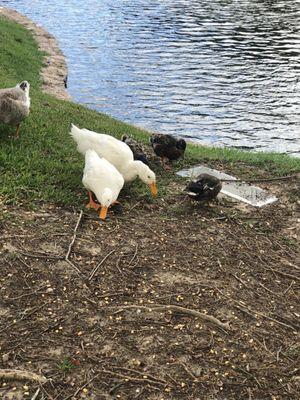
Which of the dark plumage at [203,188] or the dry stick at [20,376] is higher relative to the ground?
the dry stick at [20,376]

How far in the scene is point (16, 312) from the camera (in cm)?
505

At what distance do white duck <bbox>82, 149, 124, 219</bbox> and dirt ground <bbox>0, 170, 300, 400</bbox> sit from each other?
0.26 meters

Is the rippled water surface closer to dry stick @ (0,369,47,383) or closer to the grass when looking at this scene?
the grass

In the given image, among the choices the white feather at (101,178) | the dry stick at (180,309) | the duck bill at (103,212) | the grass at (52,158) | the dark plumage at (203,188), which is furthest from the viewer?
the dark plumage at (203,188)

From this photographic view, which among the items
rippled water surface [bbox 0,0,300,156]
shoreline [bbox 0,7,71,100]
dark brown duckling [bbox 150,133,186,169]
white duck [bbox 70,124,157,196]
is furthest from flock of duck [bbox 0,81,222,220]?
rippled water surface [bbox 0,0,300,156]

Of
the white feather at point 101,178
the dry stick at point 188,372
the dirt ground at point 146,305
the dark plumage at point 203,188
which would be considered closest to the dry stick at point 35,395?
the dirt ground at point 146,305

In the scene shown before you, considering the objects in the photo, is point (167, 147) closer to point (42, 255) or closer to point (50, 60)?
point (42, 255)

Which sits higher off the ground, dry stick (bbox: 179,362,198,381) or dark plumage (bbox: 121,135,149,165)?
dark plumage (bbox: 121,135,149,165)

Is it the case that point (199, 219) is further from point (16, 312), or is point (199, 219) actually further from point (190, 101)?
point (190, 101)

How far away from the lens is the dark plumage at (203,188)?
25.5 ft

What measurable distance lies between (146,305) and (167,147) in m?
4.73

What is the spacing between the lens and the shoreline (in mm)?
18328

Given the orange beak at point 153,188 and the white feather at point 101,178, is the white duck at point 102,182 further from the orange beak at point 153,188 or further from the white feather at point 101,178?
the orange beak at point 153,188

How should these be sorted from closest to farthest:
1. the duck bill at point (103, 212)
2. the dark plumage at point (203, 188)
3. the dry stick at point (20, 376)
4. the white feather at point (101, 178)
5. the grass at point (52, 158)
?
the dry stick at point (20, 376) < the duck bill at point (103, 212) < the white feather at point (101, 178) < the grass at point (52, 158) < the dark plumage at point (203, 188)
